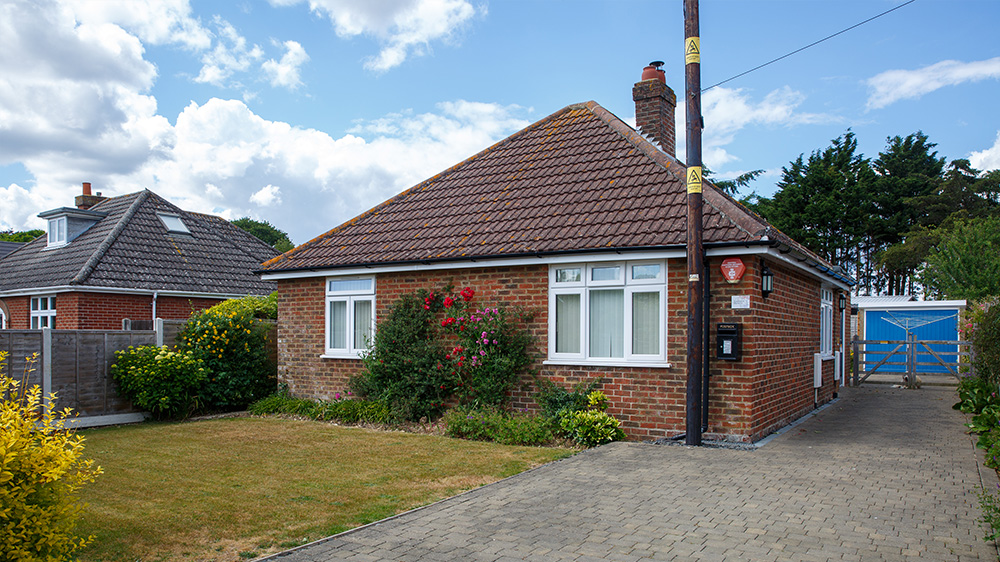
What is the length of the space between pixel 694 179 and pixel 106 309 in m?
16.5

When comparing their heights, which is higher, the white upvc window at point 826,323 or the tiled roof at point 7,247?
the tiled roof at point 7,247

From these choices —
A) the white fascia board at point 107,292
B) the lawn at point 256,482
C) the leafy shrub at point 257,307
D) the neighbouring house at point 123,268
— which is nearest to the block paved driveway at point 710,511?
the lawn at point 256,482

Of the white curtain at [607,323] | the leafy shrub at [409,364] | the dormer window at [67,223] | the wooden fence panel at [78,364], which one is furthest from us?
the dormer window at [67,223]

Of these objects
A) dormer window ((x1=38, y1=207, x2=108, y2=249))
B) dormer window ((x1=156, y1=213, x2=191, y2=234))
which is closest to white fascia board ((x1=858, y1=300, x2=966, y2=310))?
dormer window ((x1=156, y1=213, x2=191, y2=234))

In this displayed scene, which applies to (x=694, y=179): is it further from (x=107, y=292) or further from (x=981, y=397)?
(x=107, y=292)

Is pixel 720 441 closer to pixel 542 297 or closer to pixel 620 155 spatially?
pixel 542 297

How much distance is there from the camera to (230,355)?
14070mm

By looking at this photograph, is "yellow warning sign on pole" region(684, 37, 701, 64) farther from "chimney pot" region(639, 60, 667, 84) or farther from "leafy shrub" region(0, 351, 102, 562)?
"leafy shrub" region(0, 351, 102, 562)

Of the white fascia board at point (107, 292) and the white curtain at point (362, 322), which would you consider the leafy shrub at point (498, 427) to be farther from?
the white fascia board at point (107, 292)

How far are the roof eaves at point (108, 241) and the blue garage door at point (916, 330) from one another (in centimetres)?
2385

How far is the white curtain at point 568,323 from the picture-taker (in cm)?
1085

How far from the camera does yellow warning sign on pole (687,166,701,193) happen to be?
9403 mm

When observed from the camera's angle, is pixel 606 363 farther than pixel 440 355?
No

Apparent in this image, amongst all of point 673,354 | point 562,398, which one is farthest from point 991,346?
point 562,398
